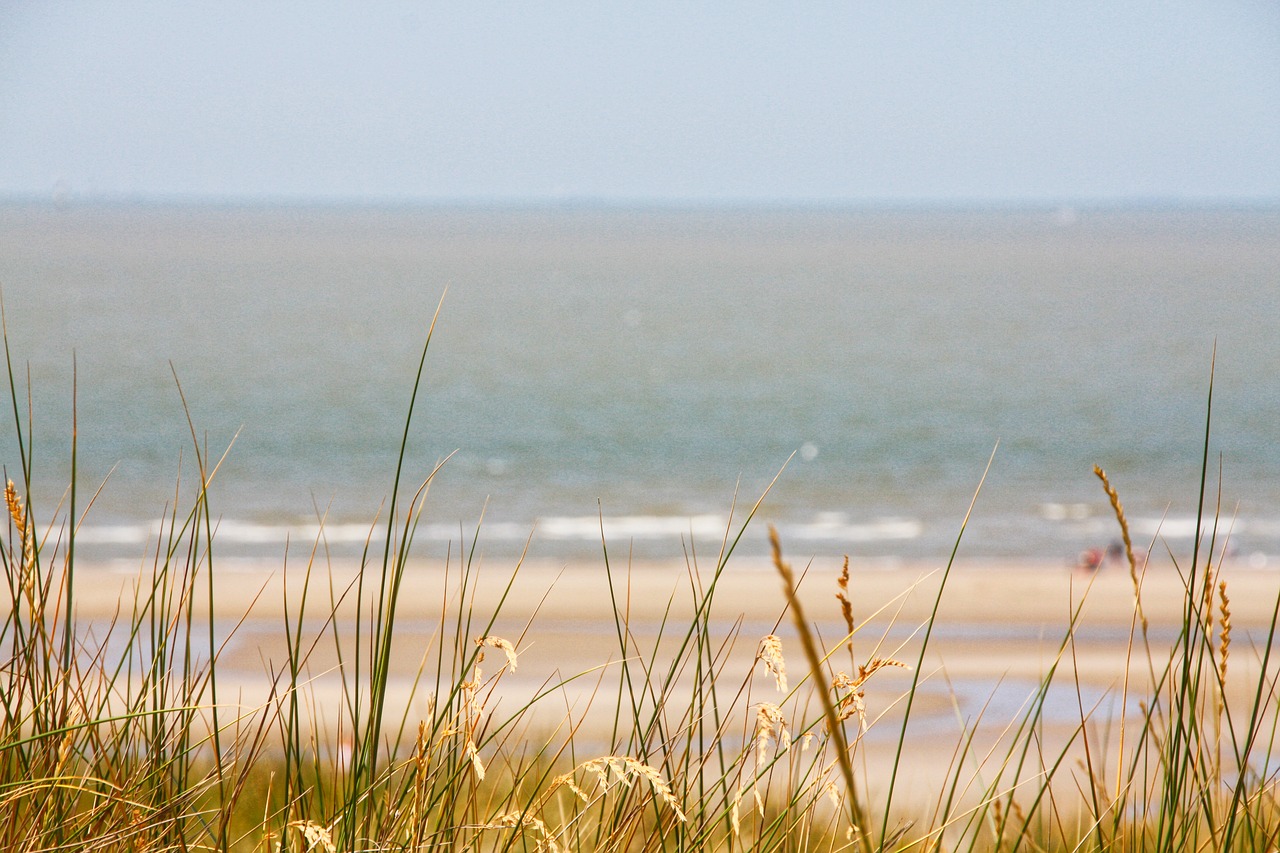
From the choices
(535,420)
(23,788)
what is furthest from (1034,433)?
(23,788)

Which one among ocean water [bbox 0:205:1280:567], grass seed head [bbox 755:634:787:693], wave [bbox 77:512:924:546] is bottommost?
wave [bbox 77:512:924:546]

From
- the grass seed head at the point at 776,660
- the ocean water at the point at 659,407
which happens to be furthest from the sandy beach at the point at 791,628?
the grass seed head at the point at 776,660

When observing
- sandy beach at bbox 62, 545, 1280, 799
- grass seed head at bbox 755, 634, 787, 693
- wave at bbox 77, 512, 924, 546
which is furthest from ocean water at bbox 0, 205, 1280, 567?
sandy beach at bbox 62, 545, 1280, 799

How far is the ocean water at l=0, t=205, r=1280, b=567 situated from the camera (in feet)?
52.6

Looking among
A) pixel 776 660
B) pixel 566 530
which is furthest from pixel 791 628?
pixel 776 660

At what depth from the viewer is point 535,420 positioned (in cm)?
2469

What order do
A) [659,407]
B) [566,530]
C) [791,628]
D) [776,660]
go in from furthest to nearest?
[659,407]
[566,530]
[791,628]
[776,660]

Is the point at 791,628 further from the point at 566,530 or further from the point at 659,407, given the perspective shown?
the point at 659,407

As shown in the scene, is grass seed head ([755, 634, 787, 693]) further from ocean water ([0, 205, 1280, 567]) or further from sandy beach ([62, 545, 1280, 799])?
sandy beach ([62, 545, 1280, 799])

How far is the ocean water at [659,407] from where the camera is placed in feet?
52.6

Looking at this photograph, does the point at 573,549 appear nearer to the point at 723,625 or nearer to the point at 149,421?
the point at 723,625

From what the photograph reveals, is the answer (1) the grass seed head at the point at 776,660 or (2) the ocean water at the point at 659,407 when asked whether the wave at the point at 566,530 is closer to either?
(2) the ocean water at the point at 659,407

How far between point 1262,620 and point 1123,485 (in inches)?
335

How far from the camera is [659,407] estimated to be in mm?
26594
